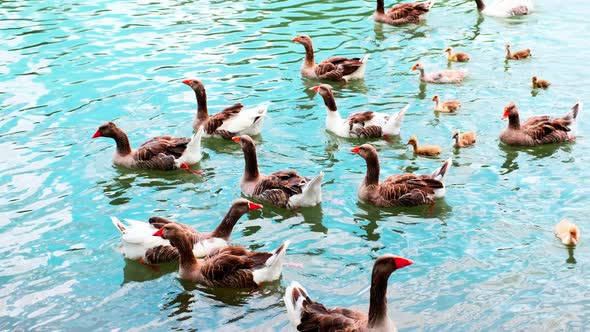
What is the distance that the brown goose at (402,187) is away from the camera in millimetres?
11789

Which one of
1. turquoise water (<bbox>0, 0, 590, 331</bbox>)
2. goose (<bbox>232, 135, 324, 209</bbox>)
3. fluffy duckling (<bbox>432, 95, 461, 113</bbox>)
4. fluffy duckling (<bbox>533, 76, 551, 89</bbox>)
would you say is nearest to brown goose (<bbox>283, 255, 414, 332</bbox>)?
turquoise water (<bbox>0, 0, 590, 331</bbox>)

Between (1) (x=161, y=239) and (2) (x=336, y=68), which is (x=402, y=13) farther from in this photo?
(1) (x=161, y=239)

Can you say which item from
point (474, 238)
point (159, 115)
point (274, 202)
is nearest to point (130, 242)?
point (274, 202)

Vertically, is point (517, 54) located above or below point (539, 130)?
above

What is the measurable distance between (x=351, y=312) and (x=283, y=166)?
505cm

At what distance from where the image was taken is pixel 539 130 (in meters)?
13.7

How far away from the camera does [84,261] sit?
1078 centimetres

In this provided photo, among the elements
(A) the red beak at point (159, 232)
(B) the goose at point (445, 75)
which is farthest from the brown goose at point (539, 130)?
(A) the red beak at point (159, 232)

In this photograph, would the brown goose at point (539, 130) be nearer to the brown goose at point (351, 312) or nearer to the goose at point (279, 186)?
the goose at point (279, 186)

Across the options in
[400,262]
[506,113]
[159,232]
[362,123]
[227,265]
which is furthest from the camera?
[362,123]

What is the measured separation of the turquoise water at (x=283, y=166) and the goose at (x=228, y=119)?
29 cm

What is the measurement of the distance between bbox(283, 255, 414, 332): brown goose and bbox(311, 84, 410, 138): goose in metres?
5.85

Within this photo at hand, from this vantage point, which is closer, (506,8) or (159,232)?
(159,232)

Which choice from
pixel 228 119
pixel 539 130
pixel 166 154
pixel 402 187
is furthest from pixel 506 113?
pixel 166 154
